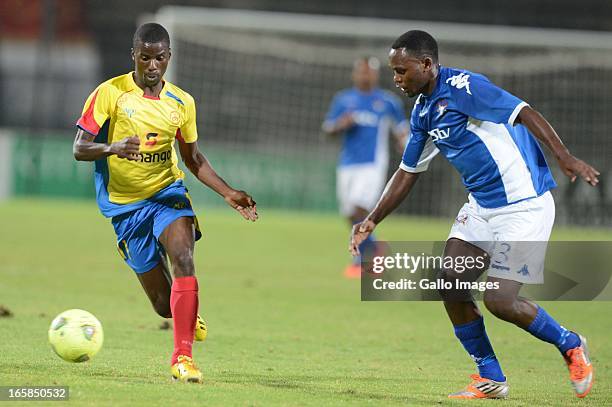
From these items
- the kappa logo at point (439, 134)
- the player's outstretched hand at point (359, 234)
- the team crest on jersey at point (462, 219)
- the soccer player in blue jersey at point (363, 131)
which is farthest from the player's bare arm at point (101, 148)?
the soccer player in blue jersey at point (363, 131)

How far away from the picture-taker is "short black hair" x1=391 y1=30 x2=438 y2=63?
267 inches

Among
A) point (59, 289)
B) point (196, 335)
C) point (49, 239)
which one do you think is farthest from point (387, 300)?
point (49, 239)

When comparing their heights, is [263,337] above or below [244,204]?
below

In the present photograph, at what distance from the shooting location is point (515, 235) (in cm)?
666

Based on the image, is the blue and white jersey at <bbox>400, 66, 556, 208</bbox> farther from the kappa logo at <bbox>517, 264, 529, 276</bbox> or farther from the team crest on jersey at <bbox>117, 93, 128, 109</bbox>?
the team crest on jersey at <bbox>117, 93, 128, 109</bbox>

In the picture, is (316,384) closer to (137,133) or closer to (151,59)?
(137,133)

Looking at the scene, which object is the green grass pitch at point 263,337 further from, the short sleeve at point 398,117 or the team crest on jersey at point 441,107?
the short sleeve at point 398,117

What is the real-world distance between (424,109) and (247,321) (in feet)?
12.8

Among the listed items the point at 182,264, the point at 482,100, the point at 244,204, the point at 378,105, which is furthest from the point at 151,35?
the point at 378,105

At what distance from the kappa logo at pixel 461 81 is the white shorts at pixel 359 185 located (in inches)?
321

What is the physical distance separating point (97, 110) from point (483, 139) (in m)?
2.48

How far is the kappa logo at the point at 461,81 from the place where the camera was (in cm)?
677

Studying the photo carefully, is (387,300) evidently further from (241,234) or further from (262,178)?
(262,178)

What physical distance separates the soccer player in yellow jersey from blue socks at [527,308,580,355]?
1.92m
